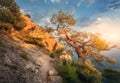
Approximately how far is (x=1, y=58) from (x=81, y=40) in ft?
62.9

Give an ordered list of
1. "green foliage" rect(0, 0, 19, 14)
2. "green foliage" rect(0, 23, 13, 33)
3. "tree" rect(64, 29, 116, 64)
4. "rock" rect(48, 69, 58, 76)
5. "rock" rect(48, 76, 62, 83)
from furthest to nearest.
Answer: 1. "tree" rect(64, 29, 116, 64)
2. "green foliage" rect(0, 0, 19, 14)
3. "green foliage" rect(0, 23, 13, 33)
4. "rock" rect(48, 69, 58, 76)
5. "rock" rect(48, 76, 62, 83)

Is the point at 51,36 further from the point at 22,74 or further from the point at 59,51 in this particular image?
the point at 22,74

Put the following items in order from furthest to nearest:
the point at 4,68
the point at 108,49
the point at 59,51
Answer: the point at 108,49 < the point at 59,51 < the point at 4,68

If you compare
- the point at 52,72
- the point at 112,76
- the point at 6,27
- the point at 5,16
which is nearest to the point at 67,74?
the point at 52,72

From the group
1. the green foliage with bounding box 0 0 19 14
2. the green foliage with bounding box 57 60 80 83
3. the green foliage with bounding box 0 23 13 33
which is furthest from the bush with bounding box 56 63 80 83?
the green foliage with bounding box 0 0 19 14

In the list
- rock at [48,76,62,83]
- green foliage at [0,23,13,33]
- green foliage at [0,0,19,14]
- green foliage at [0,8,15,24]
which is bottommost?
rock at [48,76,62,83]

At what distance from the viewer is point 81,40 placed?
30609mm

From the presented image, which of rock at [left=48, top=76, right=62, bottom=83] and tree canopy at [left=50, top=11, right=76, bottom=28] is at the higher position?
tree canopy at [left=50, top=11, right=76, bottom=28]

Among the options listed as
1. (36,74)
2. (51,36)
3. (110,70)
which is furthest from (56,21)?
(36,74)

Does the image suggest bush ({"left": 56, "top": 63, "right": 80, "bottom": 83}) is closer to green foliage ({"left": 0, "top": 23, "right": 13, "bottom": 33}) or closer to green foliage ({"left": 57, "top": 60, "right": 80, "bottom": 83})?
green foliage ({"left": 57, "top": 60, "right": 80, "bottom": 83})

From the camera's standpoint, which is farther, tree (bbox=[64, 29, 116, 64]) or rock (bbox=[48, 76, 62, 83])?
tree (bbox=[64, 29, 116, 64])

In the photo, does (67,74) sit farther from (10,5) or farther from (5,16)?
(10,5)

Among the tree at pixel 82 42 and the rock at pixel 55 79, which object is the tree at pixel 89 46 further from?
the rock at pixel 55 79

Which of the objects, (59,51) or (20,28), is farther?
(59,51)
